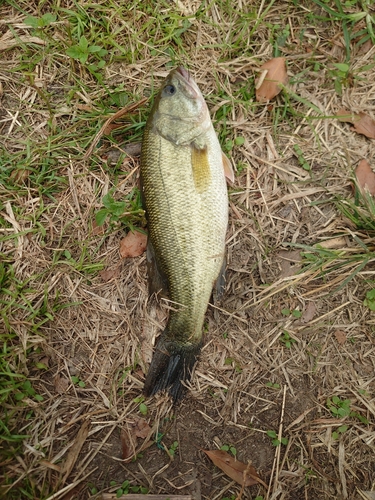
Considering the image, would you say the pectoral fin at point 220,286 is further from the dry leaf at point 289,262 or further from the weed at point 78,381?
the weed at point 78,381

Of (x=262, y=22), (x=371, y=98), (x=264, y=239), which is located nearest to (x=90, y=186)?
(x=264, y=239)

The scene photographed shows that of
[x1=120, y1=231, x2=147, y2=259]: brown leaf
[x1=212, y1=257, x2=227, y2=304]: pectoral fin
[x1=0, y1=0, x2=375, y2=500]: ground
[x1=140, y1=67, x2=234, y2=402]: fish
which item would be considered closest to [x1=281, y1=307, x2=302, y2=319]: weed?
[x1=0, y1=0, x2=375, y2=500]: ground

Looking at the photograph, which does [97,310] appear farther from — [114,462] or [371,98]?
[371,98]

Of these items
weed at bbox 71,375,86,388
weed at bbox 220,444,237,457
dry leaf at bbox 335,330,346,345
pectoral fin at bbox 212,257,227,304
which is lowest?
weed at bbox 220,444,237,457

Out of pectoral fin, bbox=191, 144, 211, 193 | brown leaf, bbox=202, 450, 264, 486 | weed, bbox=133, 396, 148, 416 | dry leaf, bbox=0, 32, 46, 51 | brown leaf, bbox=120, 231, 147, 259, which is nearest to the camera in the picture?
pectoral fin, bbox=191, 144, 211, 193

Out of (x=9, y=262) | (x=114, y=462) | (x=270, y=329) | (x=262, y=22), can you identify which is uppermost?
(x=262, y=22)

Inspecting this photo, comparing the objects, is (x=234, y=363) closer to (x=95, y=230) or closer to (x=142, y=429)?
(x=142, y=429)

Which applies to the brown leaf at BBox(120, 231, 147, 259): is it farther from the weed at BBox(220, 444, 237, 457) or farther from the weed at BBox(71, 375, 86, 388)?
the weed at BBox(220, 444, 237, 457)

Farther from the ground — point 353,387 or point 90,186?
point 90,186
